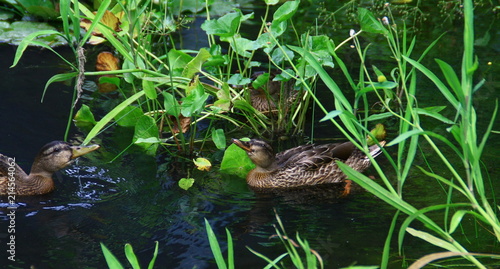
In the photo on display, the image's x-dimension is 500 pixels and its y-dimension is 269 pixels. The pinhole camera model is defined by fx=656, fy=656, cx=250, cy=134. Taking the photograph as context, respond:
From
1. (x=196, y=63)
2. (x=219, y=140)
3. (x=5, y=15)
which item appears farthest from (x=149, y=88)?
(x=5, y=15)

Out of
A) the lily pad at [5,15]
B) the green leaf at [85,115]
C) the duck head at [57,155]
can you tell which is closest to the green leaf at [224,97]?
the duck head at [57,155]

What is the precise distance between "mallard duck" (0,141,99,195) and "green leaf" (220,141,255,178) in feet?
3.81

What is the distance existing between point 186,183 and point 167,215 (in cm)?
52

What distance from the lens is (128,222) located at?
4.90 meters

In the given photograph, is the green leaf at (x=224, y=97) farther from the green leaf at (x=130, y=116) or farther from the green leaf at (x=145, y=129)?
the green leaf at (x=130, y=116)

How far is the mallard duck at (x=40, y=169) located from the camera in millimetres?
5371

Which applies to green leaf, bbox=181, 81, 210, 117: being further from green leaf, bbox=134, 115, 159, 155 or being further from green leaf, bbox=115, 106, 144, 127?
green leaf, bbox=115, 106, 144, 127

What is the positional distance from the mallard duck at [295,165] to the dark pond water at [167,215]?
0.77 feet

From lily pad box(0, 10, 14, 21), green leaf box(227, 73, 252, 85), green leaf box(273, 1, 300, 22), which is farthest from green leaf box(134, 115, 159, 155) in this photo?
lily pad box(0, 10, 14, 21)

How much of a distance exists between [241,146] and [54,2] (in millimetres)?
5060

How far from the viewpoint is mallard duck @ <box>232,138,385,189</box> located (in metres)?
5.89

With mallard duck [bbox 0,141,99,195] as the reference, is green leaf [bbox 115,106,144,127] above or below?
above

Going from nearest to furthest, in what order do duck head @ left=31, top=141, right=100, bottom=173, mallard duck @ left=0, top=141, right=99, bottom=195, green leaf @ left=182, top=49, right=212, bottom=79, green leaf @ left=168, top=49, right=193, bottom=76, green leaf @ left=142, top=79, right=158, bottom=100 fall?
mallard duck @ left=0, top=141, right=99, bottom=195 → duck head @ left=31, top=141, right=100, bottom=173 → green leaf @ left=142, top=79, right=158, bottom=100 → green leaf @ left=182, top=49, right=212, bottom=79 → green leaf @ left=168, top=49, right=193, bottom=76

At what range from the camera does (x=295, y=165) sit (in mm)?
5961
